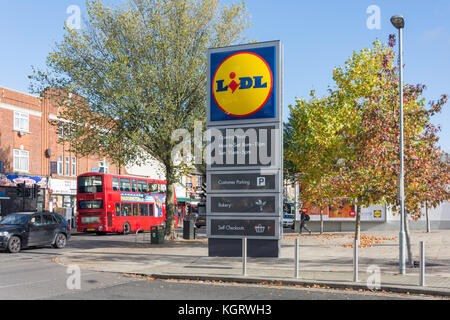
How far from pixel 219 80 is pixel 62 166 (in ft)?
115

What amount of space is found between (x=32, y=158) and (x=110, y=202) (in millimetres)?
12137

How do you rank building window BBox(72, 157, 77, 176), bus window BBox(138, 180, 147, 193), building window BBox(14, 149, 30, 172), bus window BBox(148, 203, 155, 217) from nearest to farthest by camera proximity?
bus window BBox(138, 180, 147, 193) < bus window BBox(148, 203, 155, 217) < building window BBox(14, 149, 30, 172) < building window BBox(72, 157, 77, 176)

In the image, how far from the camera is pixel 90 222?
34688 millimetres

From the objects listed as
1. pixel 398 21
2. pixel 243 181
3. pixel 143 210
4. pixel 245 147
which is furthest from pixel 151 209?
pixel 398 21

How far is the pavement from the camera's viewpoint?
39.1 ft

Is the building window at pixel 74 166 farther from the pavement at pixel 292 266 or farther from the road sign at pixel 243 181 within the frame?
the road sign at pixel 243 181

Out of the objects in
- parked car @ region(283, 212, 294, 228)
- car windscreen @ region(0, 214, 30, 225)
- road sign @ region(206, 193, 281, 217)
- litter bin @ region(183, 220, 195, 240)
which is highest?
road sign @ region(206, 193, 281, 217)

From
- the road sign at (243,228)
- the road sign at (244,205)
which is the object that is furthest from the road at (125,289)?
the road sign at (244,205)

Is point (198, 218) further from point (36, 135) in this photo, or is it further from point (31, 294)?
point (31, 294)

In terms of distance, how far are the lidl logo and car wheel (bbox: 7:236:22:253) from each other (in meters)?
11.0

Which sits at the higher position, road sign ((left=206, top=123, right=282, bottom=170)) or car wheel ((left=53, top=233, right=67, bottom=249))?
road sign ((left=206, top=123, right=282, bottom=170))

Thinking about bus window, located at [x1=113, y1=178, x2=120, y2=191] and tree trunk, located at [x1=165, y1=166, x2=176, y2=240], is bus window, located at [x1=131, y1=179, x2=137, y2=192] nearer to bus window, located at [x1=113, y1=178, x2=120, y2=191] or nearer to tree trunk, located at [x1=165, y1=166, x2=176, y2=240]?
bus window, located at [x1=113, y1=178, x2=120, y2=191]

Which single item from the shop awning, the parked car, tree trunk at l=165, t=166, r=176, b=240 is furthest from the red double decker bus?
the parked car
